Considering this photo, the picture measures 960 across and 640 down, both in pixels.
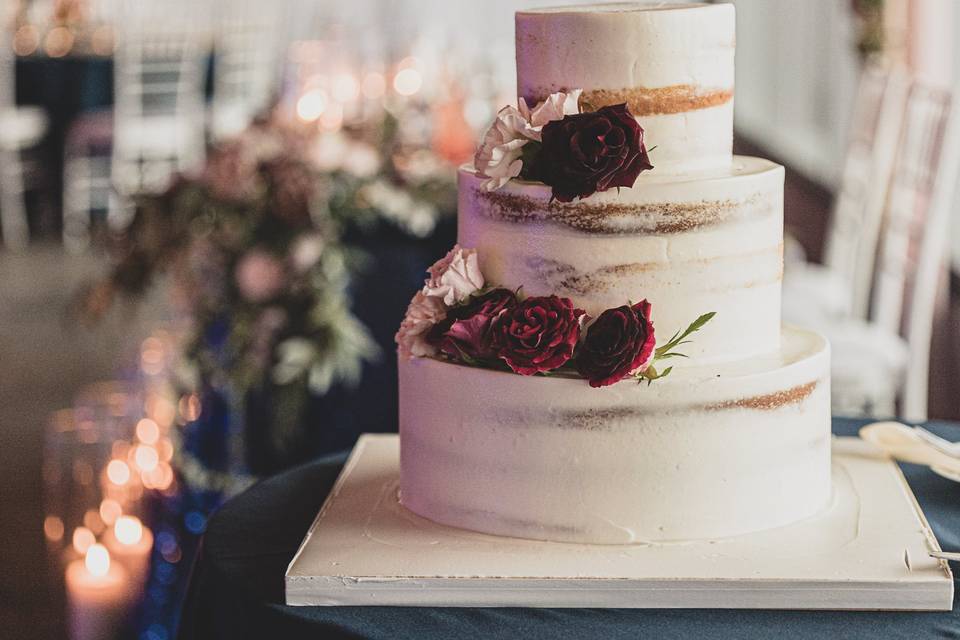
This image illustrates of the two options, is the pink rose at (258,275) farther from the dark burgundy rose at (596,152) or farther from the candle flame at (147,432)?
the dark burgundy rose at (596,152)

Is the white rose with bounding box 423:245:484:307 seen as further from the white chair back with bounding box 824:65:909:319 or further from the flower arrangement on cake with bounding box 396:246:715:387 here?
the white chair back with bounding box 824:65:909:319

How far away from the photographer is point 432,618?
146 cm

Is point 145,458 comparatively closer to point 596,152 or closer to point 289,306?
point 289,306

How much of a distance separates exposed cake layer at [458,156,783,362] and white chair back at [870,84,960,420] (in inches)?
79.3

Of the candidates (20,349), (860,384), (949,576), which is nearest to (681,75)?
(949,576)

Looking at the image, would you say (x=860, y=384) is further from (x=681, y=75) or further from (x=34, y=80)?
(x=34, y=80)

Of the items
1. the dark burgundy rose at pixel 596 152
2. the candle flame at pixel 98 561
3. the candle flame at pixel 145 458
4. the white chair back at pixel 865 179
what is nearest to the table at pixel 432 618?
the dark burgundy rose at pixel 596 152

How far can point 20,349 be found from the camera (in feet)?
20.8

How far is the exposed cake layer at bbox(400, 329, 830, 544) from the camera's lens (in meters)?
1.56

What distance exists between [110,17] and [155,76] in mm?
2644

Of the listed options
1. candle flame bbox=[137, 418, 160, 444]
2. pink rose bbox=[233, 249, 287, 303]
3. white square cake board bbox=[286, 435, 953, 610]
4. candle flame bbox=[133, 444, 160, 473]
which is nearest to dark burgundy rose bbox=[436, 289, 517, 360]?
white square cake board bbox=[286, 435, 953, 610]

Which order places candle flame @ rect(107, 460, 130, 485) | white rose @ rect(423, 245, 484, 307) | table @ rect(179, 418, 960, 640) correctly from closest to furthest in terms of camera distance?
1. table @ rect(179, 418, 960, 640)
2. white rose @ rect(423, 245, 484, 307)
3. candle flame @ rect(107, 460, 130, 485)

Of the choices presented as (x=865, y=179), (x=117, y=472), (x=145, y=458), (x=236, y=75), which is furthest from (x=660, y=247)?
(x=236, y=75)

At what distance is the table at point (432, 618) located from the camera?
55.6 inches
